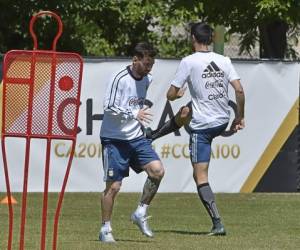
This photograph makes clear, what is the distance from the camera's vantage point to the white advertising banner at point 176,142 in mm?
15344

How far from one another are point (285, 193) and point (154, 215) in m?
3.92

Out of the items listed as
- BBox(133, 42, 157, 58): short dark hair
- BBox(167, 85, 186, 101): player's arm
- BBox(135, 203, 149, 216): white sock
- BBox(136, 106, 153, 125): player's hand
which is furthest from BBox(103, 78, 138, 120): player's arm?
BBox(135, 203, 149, 216): white sock

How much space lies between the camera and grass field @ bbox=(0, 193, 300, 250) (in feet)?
31.4

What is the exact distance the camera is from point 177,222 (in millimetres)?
11797

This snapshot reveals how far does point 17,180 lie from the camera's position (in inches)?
603

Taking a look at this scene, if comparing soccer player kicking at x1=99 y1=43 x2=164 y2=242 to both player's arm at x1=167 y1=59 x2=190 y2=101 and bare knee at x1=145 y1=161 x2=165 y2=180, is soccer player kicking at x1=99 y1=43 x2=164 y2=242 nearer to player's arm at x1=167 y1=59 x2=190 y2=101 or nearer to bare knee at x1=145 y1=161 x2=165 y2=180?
bare knee at x1=145 y1=161 x2=165 y2=180

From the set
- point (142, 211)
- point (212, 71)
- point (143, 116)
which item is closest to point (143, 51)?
point (143, 116)

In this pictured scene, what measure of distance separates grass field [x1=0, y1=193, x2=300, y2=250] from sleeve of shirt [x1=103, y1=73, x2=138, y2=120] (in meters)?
1.12

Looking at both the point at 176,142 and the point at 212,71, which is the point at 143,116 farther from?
the point at 176,142

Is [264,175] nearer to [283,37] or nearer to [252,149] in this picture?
[252,149]

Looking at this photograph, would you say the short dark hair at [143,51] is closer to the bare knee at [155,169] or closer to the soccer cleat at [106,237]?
the bare knee at [155,169]

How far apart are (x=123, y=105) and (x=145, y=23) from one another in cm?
1335

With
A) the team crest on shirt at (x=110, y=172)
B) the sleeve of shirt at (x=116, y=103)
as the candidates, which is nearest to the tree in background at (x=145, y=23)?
the sleeve of shirt at (x=116, y=103)

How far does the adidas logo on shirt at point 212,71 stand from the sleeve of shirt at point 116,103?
951 millimetres
